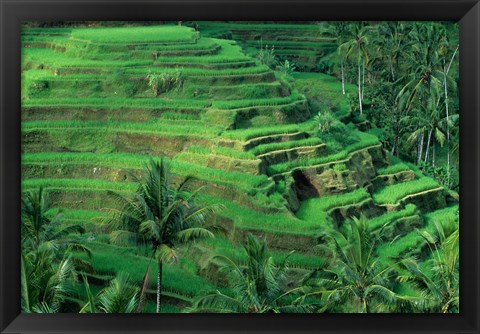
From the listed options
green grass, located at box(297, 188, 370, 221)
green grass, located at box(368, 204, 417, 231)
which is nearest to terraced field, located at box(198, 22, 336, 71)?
green grass, located at box(297, 188, 370, 221)

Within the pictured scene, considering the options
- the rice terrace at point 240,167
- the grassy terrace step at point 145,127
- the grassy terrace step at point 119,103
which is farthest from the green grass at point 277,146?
the grassy terrace step at point 119,103

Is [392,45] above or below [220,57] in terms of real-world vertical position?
above

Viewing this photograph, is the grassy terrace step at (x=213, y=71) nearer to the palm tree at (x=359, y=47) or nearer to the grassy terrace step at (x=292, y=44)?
the grassy terrace step at (x=292, y=44)

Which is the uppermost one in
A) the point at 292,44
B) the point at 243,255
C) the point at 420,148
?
the point at 292,44

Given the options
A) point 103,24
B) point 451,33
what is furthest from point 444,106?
point 103,24

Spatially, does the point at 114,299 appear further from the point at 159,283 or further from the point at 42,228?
the point at 42,228

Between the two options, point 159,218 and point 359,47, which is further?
point 359,47

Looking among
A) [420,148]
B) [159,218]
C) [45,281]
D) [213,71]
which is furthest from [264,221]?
[45,281]
